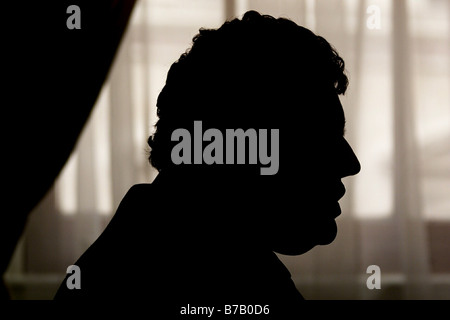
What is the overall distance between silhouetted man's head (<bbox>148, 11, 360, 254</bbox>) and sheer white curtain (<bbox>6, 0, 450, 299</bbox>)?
48.5 inches

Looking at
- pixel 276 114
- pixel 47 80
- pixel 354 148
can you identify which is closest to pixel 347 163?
pixel 276 114

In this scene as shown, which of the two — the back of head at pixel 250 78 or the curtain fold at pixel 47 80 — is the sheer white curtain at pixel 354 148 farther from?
the back of head at pixel 250 78

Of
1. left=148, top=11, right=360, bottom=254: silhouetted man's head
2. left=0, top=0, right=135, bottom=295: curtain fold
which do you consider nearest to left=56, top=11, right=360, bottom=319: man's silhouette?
left=148, top=11, right=360, bottom=254: silhouetted man's head

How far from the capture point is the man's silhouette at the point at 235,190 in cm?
69

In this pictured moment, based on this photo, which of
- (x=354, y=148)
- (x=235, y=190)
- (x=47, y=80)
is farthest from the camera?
(x=354, y=148)

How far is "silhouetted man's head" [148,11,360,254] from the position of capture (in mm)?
737

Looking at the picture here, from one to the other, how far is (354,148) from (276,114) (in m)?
1.27

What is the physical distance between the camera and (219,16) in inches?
79.7

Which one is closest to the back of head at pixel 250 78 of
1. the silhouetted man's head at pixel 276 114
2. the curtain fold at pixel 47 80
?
the silhouetted man's head at pixel 276 114

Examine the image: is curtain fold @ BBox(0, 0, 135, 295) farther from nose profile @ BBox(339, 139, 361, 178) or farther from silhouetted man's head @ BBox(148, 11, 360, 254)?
nose profile @ BBox(339, 139, 361, 178)

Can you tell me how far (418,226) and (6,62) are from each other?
1.59 metres

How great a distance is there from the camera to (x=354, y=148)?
6.46ft

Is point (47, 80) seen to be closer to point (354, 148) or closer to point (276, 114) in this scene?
point (354, 148)
